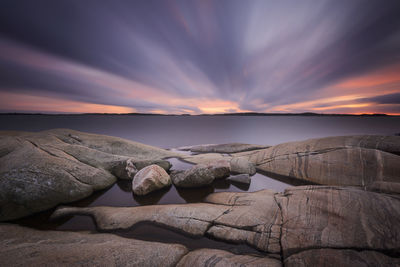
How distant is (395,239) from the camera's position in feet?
7.44

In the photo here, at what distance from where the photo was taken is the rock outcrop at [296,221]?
7.40 ft

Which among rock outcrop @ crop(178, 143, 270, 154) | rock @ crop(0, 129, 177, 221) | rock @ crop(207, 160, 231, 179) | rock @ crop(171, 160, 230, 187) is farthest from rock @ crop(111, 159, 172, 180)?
rock outcrop @ crop(178, 143, 270, 154)

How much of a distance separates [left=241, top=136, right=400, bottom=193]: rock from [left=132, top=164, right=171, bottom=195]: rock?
15.1 feet

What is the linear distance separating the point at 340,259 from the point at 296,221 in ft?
2.46

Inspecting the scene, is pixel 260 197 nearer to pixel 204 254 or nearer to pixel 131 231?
pixel 204 254

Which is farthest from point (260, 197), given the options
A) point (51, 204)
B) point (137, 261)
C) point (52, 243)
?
point (51, 204)

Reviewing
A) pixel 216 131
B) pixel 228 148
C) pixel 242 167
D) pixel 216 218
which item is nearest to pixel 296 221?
pixel 216 218

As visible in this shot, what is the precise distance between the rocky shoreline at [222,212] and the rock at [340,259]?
0.04 ft

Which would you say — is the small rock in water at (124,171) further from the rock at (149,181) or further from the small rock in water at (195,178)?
the small rock in water at (195,178)

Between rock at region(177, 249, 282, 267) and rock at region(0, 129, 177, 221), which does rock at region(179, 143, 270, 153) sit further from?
rock at region(177, 249, 282, 267)

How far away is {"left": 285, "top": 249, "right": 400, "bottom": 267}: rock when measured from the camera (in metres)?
2.02

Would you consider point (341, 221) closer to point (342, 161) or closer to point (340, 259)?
point (340, 259)


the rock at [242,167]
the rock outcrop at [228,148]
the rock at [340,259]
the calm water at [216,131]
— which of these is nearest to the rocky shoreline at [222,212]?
the rock at [340,259]

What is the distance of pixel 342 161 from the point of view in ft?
17.0
